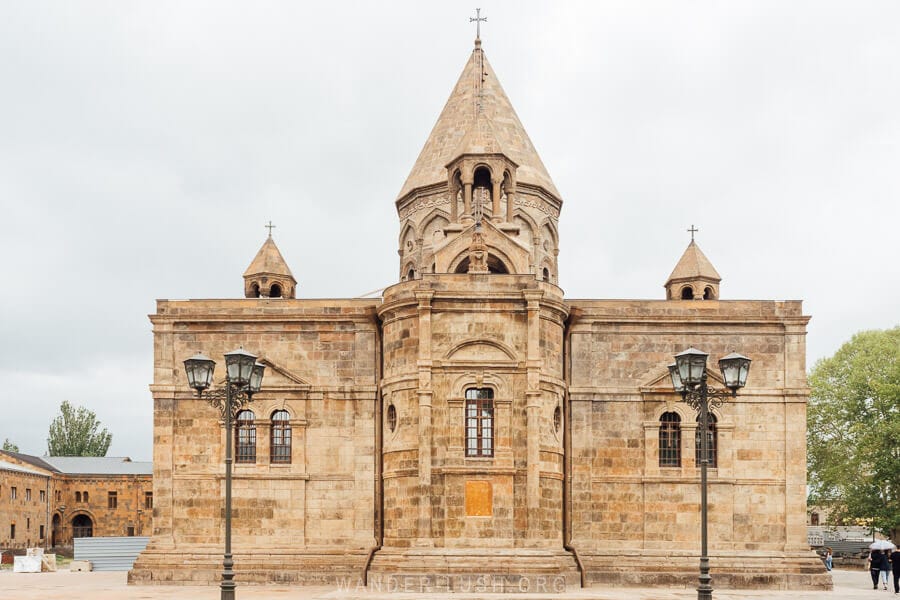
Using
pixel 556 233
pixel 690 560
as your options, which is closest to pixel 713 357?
pixel 690 560

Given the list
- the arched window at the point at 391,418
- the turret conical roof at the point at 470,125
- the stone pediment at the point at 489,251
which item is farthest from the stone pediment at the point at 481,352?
the turret conical roof at the point at 470,125

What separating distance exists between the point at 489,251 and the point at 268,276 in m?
12.2

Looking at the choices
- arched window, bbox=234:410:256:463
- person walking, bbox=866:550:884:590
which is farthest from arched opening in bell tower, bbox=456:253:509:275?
person walking, bbox=866:550:884:590

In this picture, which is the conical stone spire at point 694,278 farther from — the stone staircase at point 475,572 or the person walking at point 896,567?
the stone staircase at point 475,572

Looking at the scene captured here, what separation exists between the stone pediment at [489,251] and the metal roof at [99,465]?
5344cm

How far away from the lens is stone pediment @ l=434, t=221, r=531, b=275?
31422 mm

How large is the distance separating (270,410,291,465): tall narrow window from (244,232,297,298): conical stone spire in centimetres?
948

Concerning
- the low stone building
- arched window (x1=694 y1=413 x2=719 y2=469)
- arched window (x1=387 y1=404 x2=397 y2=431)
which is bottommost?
the low stone building

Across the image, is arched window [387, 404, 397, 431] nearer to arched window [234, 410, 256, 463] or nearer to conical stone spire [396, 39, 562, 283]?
arched window [234, 410, 256, 463]

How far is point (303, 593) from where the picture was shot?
2769cm

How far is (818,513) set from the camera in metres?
86.2

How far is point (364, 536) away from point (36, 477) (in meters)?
49.2

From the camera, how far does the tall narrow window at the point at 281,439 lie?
3184 cm

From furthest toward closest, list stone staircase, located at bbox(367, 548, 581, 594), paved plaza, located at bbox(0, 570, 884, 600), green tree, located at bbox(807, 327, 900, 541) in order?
green tree, located at bbox(807, 327, 900, 541) < stone staircase, located at bbox(367, 548, 581, 594) < paved plaza, located at bbox(0, 570, 884, 600)
